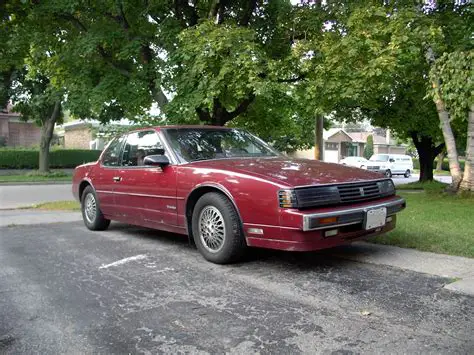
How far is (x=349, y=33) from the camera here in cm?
1120

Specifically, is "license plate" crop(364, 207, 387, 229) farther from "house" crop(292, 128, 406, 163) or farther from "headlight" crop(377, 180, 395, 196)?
"house" crop(292, 128, 406, 163)

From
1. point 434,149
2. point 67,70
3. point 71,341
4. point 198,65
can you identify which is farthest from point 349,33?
point 434,149

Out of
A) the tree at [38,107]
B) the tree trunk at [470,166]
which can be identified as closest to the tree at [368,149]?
the tree at [38,107]

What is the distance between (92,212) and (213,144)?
2654mm

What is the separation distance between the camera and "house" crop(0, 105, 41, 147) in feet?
120

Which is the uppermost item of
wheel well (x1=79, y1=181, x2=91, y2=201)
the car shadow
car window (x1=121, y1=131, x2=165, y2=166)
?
car window (x1=121, y1=131, x2=165, y2=166)

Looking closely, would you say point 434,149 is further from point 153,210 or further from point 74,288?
point 74,288

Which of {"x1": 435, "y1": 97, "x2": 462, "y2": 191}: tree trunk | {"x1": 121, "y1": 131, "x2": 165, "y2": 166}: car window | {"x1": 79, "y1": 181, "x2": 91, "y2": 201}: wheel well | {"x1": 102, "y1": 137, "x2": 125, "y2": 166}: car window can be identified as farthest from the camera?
{"x1": 435, "y1": 97, "x2": 462, "y2": 191}: tree trunk

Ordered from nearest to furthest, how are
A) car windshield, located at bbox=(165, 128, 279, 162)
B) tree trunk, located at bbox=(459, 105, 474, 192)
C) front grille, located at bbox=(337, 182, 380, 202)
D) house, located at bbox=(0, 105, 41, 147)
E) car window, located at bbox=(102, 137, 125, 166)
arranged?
1. front grille, located at bbox=(337, 182, 380, 202)
2. car windshield, located at bbox=(165, 128, 279, 162)
3. car window, located at bbox=(102, 137, 125, 166)
4. tree trunk, located at bbox=(459, 105, 474, 192)
5. house, located at bbox=(0, 105, 41, 147)

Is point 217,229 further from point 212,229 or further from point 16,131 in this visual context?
point 16,131

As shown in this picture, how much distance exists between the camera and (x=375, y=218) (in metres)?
4.88

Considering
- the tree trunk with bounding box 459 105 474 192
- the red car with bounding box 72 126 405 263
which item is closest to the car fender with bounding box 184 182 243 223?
the red car with bounding box 72 126 405 263

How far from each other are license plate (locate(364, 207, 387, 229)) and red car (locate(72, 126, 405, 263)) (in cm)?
1

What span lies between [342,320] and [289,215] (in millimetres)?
1215
